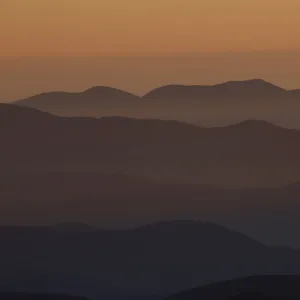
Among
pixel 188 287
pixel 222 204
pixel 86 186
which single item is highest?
pixel 86 186

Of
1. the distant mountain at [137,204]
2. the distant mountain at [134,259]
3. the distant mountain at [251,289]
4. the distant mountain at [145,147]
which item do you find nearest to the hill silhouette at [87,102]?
the distant mountain at [145,147]

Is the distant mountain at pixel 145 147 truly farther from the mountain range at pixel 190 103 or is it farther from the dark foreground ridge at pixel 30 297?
the dark foreground ridge at pixel 30 297


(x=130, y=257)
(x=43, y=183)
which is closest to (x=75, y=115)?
(x=43, y=183)

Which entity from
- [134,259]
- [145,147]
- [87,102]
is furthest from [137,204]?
[87,102]

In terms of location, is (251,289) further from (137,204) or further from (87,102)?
(87,102)

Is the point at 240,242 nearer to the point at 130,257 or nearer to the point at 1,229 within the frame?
the point at 130,257
